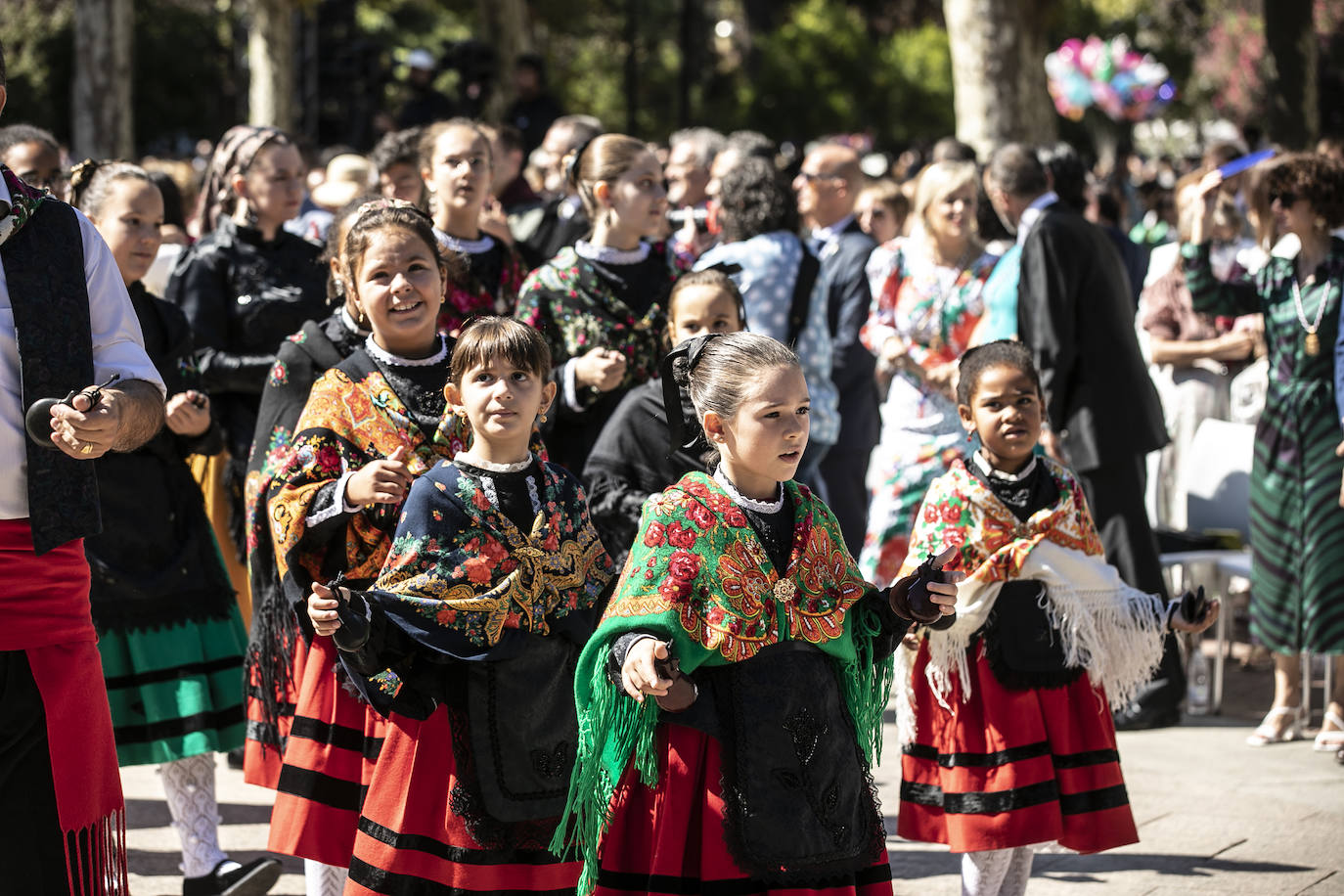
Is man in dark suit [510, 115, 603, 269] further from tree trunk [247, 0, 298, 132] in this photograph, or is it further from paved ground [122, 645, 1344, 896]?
tree trunk [247, 0, 298, 132]

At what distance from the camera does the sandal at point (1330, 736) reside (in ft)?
20.7

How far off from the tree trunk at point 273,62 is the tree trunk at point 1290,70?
37.1 feet

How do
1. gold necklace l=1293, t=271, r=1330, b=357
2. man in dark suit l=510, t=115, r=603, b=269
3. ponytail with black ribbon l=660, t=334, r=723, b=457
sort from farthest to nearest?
man in dark suit l=510, t=115, r=603, b=269 → gold necklace l=1293, t=271, r=1330, b=357 → ponytail with black ribbon l=660, t=334, r=723, b=457

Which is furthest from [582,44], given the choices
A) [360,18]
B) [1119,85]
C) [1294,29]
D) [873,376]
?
[873,376]

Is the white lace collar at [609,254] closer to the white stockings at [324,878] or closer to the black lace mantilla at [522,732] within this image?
the black lace mantilla at [522,732]

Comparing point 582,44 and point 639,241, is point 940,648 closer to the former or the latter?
point 639,241

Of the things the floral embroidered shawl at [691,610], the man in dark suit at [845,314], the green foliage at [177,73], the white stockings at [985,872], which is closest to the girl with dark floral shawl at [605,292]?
the floral embroidered shawl at [691,610]

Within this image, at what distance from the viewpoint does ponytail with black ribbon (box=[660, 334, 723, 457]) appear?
3648mm

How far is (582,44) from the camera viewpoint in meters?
43.0

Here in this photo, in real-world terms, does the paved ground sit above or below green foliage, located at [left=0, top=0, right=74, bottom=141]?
below

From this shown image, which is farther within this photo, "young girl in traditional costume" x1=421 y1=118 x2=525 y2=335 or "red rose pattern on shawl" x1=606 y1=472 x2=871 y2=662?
"young girl in traditional costume" x1=421 y1=118 x2=525 y2=335

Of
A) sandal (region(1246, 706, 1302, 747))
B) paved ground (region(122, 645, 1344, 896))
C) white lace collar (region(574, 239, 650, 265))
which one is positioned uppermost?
white lace collar (region(574, 239, 650, 265))

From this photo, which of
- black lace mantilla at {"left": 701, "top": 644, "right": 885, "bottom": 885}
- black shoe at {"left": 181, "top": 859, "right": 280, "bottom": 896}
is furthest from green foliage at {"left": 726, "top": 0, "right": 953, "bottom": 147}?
black lace mantilla at {"left": 701, "top": 644, "right": 885, "bottom": 885}

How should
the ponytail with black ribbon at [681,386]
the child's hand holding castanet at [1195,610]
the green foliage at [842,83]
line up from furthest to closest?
the green foliage at [842,83]
the child's hand holding castanet at [1195,610]
the ponytail with black ribbon at [681,386]
